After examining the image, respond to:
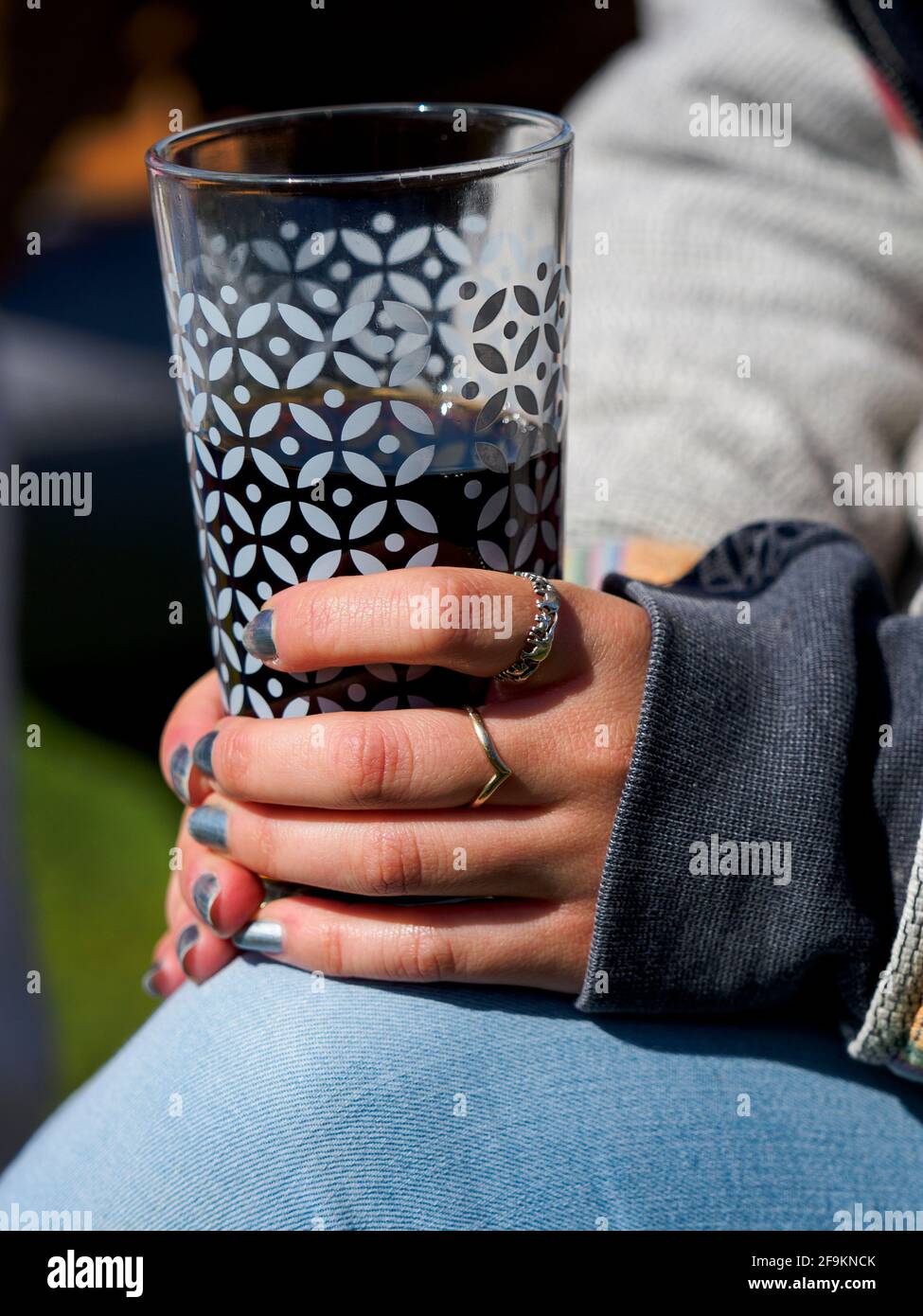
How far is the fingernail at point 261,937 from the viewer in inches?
26.7

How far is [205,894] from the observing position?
0.69 meters

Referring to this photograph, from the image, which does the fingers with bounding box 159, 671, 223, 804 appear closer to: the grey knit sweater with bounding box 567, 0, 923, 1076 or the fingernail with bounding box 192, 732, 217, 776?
the fingernail with bounding box 192, 732, 217, 776

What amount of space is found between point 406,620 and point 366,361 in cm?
12

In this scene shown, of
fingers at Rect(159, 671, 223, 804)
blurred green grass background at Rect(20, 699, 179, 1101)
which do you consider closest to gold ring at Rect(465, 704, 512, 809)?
fingers at Rect(159, 671, 223, 804)

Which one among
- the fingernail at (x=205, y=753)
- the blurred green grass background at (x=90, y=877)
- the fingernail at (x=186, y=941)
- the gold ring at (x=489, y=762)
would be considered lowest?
the blurred green grass background at (x=90, y=877)

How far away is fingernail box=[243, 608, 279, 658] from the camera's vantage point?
0.62m

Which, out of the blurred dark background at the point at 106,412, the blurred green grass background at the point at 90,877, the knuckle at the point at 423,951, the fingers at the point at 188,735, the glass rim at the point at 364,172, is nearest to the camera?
the glass rim at the point at 364,172

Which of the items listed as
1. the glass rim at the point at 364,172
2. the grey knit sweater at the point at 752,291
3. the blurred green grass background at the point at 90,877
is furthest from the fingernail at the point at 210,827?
the blurred green grass background at the point at 90,877

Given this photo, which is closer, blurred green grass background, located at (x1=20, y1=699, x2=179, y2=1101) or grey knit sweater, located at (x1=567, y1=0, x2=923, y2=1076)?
grey knit sweater, located at (x1=567, y1=0, x2=923, y2=1076)

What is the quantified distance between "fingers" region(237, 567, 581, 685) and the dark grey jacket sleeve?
0.08m

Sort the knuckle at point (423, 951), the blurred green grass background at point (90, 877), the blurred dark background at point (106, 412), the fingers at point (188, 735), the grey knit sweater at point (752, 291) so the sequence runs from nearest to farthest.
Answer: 1. the knuckle at point (423, 951)
2. the fingers at point (188, 735)
3. the grey knit sweater at point (752, 291)
4. the blurred dark background at point (106, 412)
5. the blurred green grass background at point (90, 877)

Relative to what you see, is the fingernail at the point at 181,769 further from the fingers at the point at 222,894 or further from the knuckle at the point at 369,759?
the knuckle at the point at 369,759

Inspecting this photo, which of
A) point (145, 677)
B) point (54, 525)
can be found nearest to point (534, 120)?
point (145, 677)

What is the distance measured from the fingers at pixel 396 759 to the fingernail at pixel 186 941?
13cm
